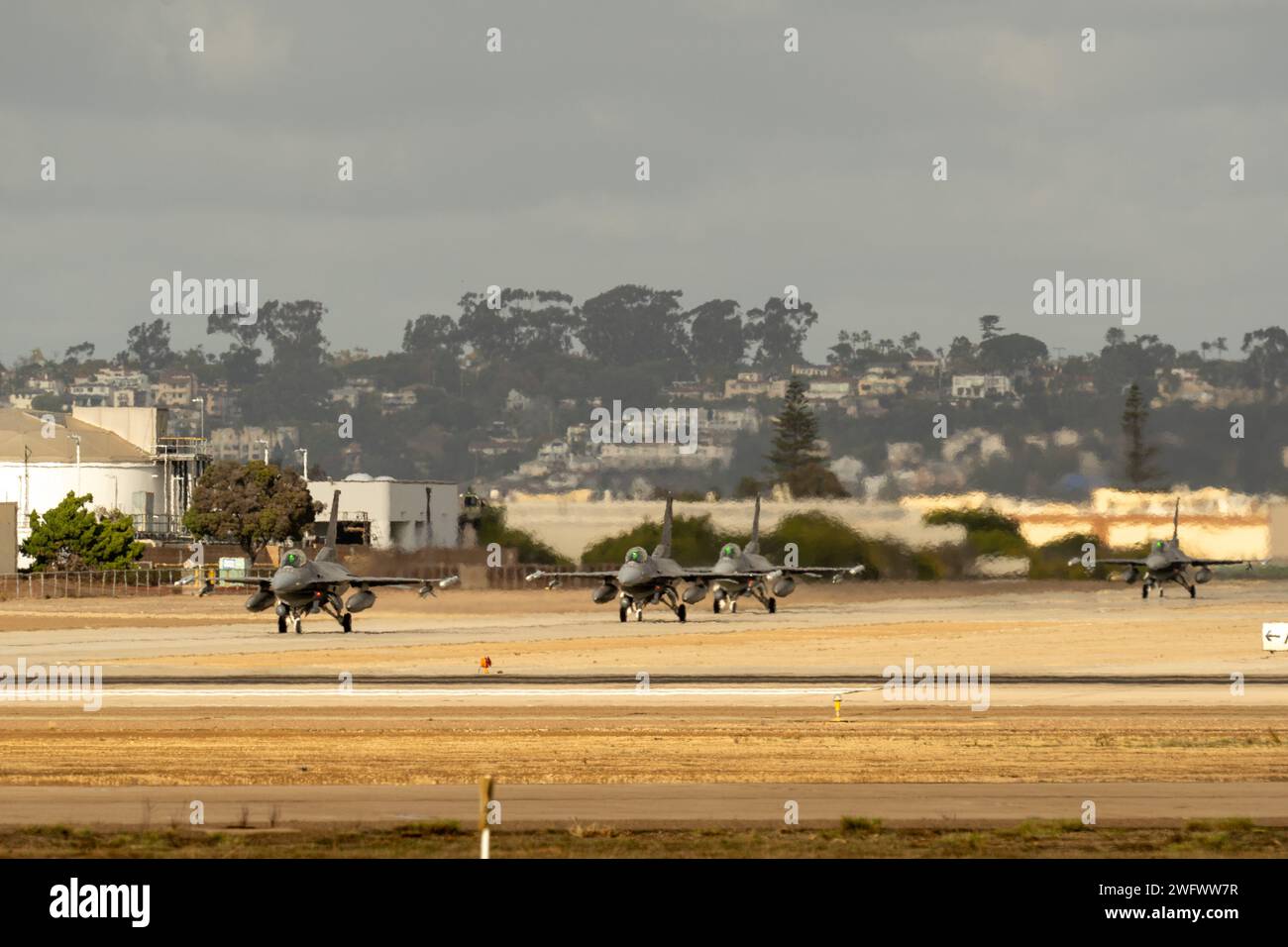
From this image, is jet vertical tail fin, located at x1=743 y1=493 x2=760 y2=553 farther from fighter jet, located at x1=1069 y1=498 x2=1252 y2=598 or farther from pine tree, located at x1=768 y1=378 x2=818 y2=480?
fighter jet, located at x1=1069 y1=498 x2=1252 y2=598

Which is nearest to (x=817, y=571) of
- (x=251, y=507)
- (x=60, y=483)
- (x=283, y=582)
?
(x=283, y=582)

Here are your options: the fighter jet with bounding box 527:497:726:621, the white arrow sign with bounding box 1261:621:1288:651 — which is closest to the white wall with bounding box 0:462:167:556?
the fighter jet with bounding box 527:497:726:621

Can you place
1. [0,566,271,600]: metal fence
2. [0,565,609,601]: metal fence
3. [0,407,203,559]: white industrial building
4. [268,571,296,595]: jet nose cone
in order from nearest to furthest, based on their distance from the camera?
[268,571,296,595]: jet nose cone → [0,565,609,601]: metal fence → [0,566,271,600]: metal fence → [0,407,203,559]: white industrial building

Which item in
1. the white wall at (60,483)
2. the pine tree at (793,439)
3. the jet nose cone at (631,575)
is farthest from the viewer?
the white wall at (60,483)

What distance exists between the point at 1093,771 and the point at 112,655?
127 feet

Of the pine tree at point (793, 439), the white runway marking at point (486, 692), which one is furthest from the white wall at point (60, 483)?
the white runway marking at point (486, 692)

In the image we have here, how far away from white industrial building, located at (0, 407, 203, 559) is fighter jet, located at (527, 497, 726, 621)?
2723 inches

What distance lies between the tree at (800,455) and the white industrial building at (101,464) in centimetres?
5855

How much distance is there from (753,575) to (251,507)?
65.5 meters

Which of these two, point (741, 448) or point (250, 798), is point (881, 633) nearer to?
point (741, 448)

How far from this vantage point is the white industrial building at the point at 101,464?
477 feet

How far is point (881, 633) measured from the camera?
7269 cm

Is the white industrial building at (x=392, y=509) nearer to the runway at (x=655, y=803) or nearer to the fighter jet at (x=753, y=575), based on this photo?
the fighter jet at (x=753, y=575)

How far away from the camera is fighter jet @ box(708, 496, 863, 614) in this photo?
88062mm
